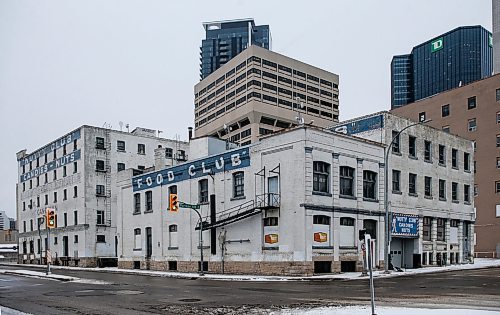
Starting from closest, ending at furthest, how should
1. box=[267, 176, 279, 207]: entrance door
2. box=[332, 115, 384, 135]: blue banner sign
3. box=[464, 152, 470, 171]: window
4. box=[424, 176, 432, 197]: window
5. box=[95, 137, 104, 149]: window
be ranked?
box=[267, 176, 279, 207]: entrance door
box=[332, 115, 384, 135]: blue banner sign
box=[424, 176, 432, 197]: window
box=[464, 152, 470, 171]: window
box=[95, 137, 104, 149]: window

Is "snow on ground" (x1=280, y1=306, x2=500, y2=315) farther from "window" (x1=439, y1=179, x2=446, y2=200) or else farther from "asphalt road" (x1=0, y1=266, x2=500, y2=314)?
"window" (x1=439, y1=179, x2=446, y2=200)

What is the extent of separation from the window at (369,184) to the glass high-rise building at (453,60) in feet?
37.4

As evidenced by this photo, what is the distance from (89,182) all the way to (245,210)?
113ft

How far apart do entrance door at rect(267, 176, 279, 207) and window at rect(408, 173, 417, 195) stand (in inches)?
539

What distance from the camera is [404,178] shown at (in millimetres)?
45656

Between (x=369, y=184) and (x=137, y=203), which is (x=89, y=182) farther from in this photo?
(x=369, y=184)

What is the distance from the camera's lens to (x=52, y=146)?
7831cm

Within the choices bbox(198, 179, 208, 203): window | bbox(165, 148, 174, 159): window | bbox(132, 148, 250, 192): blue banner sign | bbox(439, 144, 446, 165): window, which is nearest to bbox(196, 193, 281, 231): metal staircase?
bbox(198, 179, 208, 203): window

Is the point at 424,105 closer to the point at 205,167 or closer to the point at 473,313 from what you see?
the point at 205,167

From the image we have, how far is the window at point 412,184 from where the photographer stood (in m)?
46.4

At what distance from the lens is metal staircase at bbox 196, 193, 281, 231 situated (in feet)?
126

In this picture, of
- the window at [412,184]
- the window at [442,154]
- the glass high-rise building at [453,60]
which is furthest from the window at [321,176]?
the window at [442,154]

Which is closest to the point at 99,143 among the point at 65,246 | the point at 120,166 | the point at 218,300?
the point at 120,166

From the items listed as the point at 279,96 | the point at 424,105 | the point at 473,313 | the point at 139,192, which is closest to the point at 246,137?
the point at 279,96
